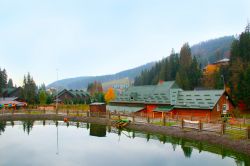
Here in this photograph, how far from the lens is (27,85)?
86.4 m

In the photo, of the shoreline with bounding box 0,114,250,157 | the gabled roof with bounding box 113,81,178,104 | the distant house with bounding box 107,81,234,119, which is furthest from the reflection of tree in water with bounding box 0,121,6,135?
the gabled roof with bounding box 113,81,178,104

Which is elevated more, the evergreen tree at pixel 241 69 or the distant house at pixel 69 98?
the evergreen tree at pixel 241 69

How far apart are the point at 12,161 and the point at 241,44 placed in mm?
58241

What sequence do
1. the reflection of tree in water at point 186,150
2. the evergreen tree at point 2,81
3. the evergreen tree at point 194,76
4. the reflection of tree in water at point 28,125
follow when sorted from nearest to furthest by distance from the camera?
1. the reflection of tree in water at point 186,150
2. the reflection of tree in water at point 28,125
3. the evergreen tree at point 194,76
4. the evergreen tree at point 2,81

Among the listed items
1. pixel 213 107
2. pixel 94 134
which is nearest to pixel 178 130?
pixel 213 107

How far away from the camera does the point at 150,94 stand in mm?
56500

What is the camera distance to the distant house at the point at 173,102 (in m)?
43.7

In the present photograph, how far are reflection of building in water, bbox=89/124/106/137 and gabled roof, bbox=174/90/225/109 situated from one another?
550 inches

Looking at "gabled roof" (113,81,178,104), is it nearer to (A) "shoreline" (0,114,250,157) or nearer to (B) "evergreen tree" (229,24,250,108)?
(A) "shoreline" (0,114,250,157)

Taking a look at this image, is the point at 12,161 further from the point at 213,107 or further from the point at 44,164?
the point at 213,107

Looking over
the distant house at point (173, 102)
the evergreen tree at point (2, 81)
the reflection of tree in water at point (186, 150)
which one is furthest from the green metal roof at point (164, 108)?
the evergreen tree at point (2, 81)

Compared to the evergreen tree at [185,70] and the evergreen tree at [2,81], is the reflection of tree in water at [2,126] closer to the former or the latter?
the evergreen tree at [2,81]

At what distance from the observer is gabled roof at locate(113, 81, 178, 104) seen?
52500 millimetres

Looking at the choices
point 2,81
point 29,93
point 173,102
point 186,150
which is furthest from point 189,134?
point 2,81
